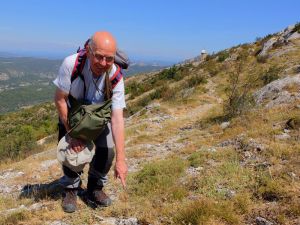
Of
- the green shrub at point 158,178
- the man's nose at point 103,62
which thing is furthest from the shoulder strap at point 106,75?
the green shrub at point 158,178

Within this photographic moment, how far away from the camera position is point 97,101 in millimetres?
4918

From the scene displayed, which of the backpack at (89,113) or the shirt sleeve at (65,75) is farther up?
the shirt sleeve at (65,75)

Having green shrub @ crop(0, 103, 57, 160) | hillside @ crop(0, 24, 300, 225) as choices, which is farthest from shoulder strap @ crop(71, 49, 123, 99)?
green shrub @ crop(0, 103, 57, 160)

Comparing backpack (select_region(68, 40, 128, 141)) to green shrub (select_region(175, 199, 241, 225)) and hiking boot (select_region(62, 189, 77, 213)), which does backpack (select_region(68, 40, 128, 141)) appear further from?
green shrub (select_region(175, 199, 241, 225))

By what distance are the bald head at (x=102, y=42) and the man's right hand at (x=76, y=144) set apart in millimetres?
1335

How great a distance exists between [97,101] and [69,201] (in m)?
1.53

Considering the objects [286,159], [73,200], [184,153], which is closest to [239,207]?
[286,159]

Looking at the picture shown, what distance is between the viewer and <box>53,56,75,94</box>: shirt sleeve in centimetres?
454

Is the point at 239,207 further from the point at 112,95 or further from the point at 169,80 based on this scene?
the point at 169,80

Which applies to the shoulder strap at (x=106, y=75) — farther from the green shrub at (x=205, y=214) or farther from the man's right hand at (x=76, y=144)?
the green shrub at (x=205, y=214)

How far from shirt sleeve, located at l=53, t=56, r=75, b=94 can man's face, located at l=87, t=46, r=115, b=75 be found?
276mm

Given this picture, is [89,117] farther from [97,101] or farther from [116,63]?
[116,63]

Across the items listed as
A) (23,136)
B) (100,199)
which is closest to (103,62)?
(100,199)

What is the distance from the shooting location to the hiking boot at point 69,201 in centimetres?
518
